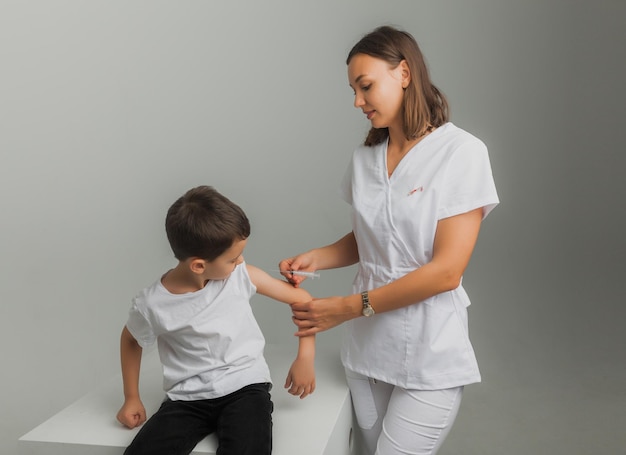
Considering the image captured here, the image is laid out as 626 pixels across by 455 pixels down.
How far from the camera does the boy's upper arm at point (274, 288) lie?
2.21 metres

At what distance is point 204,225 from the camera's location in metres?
1.96

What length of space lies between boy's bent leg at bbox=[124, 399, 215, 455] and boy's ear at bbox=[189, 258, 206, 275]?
0.34 metres

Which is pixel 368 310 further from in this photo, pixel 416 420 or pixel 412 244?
pixel 416 420

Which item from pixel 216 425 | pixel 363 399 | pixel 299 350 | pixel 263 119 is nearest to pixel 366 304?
pixel 299 350

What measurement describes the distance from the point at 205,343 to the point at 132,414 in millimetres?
261

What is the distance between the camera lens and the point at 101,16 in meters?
4.63

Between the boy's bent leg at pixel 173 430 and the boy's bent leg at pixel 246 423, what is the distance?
0.05 metres

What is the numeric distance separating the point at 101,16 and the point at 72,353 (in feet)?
6.37

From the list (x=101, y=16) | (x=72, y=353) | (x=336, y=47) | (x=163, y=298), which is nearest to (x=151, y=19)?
(x=101, y=16)

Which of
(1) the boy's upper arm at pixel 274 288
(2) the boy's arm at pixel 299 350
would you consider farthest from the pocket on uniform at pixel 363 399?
(1) the boy's upper arm at pixel 274 288

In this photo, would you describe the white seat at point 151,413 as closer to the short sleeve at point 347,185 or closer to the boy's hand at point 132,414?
the boy's hand at point 132,414

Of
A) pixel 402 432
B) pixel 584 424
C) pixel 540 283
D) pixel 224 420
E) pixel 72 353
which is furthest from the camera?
pixel 540 283

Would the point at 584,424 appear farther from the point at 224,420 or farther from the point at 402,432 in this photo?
the point at 224,420

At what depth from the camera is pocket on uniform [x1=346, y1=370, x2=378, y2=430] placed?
233cm
